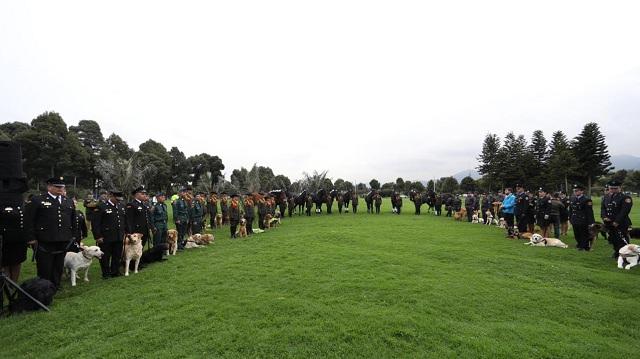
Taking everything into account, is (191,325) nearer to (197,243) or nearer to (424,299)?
(424,299)

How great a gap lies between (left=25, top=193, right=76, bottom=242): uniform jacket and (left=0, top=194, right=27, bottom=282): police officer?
37 centimetres

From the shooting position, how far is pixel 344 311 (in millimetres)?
5504

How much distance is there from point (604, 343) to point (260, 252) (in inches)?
320

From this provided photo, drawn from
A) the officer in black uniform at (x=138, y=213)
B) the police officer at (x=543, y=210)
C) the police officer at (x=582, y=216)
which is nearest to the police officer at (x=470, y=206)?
the police officer at (x=543, y=210)

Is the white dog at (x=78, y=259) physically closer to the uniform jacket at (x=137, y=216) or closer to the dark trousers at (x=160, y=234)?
the uniform jacket at (x=137, y=216)

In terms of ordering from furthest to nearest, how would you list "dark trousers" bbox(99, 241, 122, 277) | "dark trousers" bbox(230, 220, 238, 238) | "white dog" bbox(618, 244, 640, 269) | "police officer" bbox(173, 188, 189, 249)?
"dark trousers" bbox(230, 220, 238, 238) → "police officer" bbox(173, 188, 189, 249) → "white dog" bbox(618, 244, 640, 269) → "dark trousers" bbox(99, 241, 122, 277)

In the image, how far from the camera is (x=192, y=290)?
6.81 m

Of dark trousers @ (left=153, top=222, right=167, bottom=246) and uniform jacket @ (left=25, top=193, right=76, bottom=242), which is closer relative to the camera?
uniform jacket @ (left=25, top=193, right=76, bottom=242)

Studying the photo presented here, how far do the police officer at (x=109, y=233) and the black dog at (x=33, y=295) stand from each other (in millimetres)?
2030

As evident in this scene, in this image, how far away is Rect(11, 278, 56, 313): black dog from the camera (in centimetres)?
599

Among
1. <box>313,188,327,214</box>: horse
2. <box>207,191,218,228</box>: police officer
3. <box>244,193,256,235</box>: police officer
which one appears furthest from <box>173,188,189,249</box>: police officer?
<box>313,188,327,214</box>: horse

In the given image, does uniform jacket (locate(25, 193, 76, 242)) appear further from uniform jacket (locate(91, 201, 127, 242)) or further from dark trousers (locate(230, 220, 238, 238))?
dark trousers (locate(230, 220, 238, 238))

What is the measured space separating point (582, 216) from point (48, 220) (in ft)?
48.1

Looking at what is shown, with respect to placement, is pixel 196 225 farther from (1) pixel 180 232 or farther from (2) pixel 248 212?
(2) pixel 248 212
